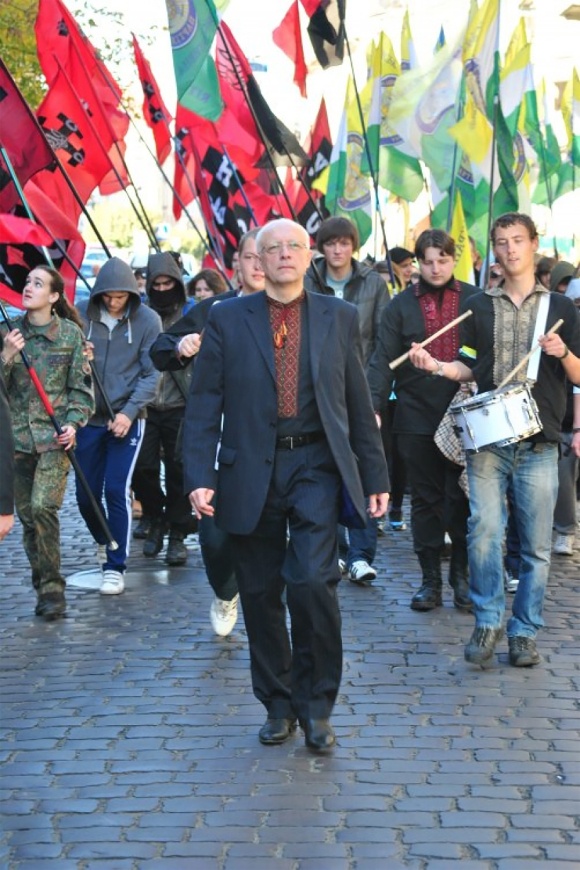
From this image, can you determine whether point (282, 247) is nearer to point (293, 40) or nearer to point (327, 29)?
point (327, 29)

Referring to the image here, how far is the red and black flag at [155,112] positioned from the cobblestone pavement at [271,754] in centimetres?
879

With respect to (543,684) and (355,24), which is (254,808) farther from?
Result: (355,24)

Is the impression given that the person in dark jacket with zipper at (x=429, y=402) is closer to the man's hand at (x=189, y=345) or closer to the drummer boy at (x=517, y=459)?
the drummer boy at (x=517, y=459)

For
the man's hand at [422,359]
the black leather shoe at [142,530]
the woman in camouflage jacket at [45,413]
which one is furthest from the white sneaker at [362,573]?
the black leather shoe at [142,530]

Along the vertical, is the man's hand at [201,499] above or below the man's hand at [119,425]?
above

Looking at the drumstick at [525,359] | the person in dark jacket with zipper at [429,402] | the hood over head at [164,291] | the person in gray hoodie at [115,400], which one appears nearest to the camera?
the drumstick at [525,359]

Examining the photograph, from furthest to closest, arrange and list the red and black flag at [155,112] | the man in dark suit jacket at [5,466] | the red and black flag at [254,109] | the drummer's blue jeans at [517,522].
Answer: the red and black flag at [155,112] < the red and black flag at [254,109] < the drummer's blue jeans at [517,522] < the man in dark suit jacket at [5,466]

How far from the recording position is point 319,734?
19.2 feet

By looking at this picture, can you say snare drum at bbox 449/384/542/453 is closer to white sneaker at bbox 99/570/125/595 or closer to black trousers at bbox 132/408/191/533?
white sneaker at bbox 99/570/125/595

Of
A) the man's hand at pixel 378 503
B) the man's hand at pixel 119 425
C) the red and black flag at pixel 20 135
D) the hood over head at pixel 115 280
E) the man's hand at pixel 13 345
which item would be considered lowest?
the man's hand at pixel 119 425

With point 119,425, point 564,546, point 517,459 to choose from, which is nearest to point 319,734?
point 517,459

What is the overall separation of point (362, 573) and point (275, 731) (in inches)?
131

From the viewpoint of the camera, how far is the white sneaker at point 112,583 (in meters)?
9.30

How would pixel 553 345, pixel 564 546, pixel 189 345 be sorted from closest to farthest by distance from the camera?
pixel 553 345 < pixel 189 345 < pixel 564 546
